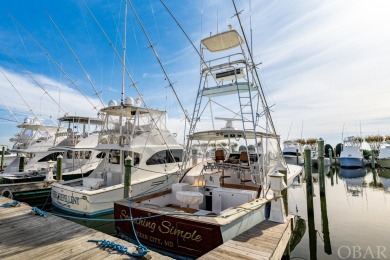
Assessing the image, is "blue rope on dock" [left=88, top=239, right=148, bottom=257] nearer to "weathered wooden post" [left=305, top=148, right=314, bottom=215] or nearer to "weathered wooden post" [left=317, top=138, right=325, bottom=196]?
"weathered wooden post" [left=305, top=148, right=314, bottom=215]

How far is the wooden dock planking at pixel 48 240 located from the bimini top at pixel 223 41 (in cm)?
769

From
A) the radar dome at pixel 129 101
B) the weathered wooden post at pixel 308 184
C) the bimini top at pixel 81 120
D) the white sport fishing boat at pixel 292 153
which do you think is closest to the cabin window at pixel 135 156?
the radar dome at pixel 129 101

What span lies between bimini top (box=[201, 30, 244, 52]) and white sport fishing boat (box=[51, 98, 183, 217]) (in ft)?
15.9

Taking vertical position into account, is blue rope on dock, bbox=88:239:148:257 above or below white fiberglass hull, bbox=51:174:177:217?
above

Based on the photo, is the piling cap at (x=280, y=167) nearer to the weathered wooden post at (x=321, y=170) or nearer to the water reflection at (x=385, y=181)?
the weathered wooden post at (x=321, y=170)

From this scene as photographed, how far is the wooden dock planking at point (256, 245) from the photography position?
4320 millimetres

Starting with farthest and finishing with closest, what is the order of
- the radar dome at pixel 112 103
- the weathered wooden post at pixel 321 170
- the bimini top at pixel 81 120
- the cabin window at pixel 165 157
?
the bimini top at pixel 81 120
the weathered wooden post at pixel 321 170
the cabin window at pixel 165 157
the radar dome at pixel 112 103

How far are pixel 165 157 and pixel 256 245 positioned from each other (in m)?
8.91

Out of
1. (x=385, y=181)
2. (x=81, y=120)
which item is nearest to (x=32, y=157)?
(x=81, y=120)

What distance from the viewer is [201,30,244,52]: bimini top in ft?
28.4

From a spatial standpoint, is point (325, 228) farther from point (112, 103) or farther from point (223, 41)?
point (112, 103)

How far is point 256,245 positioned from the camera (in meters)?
4.90

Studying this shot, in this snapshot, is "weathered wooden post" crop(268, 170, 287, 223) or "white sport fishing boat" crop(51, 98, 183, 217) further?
"white sport fishing boat" crop(51, 98, 183, 217)

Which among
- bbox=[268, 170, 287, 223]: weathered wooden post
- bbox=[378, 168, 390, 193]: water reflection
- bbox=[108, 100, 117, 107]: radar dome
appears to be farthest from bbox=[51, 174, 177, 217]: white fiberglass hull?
bbox=[378, 168, 390, 193]: water reflection
